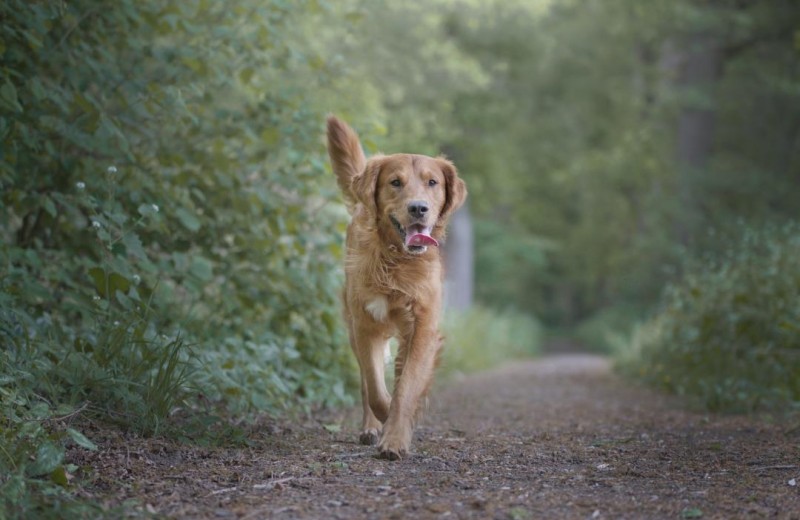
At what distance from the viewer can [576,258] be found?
34.0 metres

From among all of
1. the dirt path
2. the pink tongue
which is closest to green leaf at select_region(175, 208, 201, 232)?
Result: the dirt path

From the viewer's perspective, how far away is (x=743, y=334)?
24.3 feet

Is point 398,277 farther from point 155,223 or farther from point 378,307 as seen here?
point 155,223

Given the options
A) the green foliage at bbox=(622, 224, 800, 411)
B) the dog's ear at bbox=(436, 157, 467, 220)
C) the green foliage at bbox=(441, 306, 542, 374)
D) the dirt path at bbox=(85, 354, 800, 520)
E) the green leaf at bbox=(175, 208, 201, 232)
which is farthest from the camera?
the green foliage at bbox=(441, 306, 542, 374)

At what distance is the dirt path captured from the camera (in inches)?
121

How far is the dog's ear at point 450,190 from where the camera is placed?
4.91m

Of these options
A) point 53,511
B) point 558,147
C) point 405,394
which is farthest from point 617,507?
point 558,147

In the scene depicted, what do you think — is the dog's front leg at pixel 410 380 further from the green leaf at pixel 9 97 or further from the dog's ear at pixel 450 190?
the green leaf at pixel 9 97

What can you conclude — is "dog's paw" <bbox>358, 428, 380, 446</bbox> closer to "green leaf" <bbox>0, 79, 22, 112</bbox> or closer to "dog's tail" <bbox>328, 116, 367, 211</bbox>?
"dog's tail" <bbox>328, 116, 367, 211</bbox>

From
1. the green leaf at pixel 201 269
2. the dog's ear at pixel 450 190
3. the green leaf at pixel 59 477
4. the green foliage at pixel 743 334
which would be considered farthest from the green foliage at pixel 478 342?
the green leaf at pixel 59 477

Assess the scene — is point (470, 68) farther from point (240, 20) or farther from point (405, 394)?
point (405, 394)

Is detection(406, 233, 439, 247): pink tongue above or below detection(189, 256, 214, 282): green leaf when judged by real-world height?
above

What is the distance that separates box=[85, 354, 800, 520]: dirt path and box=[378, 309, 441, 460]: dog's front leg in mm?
103

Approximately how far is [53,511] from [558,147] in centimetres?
2273
